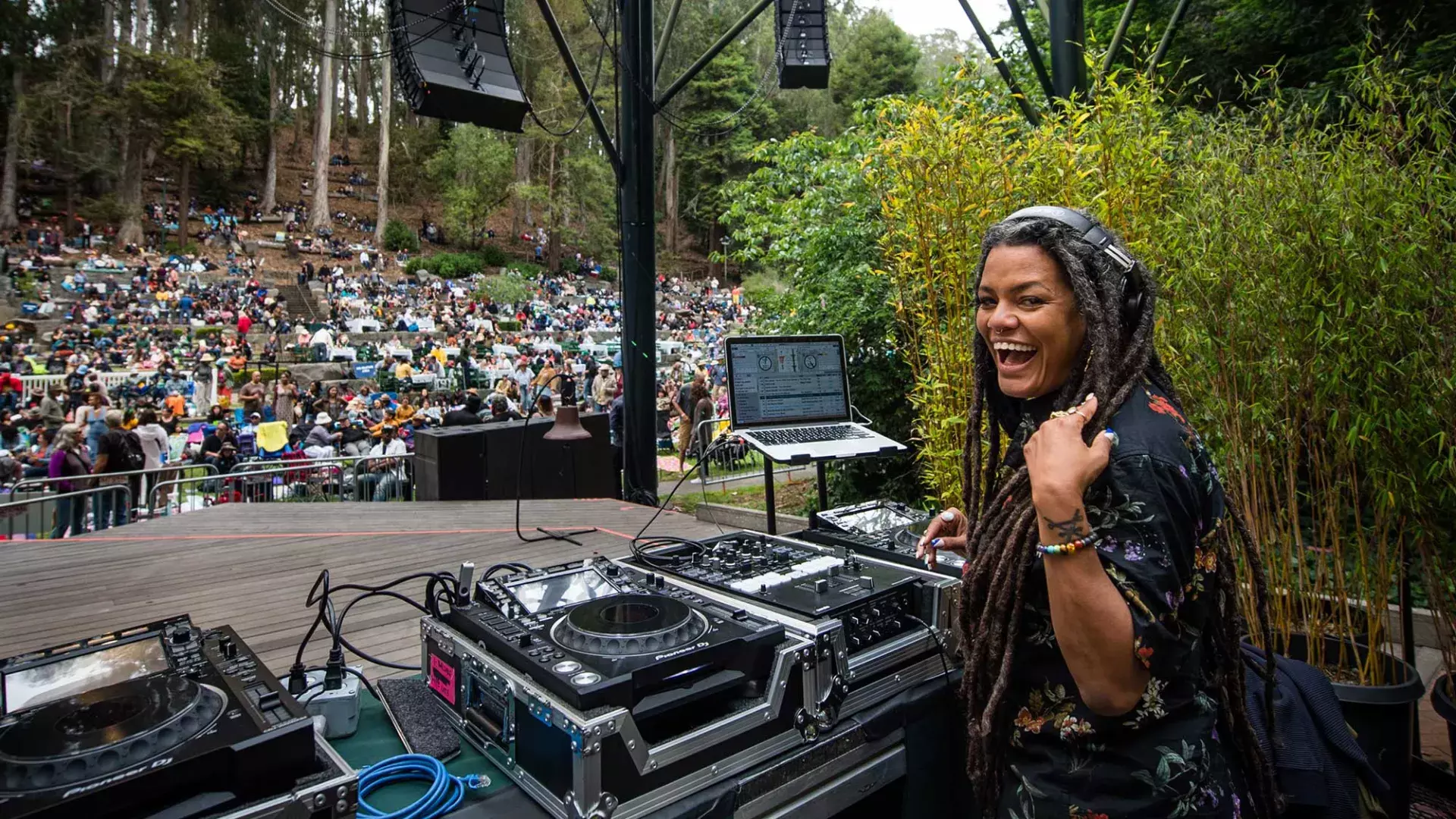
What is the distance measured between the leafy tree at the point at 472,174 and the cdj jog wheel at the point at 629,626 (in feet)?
120

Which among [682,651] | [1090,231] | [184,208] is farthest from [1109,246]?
[184,208]

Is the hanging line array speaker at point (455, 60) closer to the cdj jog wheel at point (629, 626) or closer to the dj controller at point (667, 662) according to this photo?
the dj controller at point (667, 662)

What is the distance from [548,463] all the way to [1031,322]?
6.78 m

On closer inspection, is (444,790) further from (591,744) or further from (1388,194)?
(1388,194)

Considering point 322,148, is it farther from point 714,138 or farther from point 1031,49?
point 1031,49

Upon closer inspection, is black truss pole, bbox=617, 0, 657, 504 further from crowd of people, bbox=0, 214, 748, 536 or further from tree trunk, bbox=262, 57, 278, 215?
tree trunk, bbox=262, 57, 278, 215

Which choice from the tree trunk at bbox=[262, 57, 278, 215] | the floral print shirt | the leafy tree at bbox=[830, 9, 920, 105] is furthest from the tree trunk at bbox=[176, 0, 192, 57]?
the floral print shirt

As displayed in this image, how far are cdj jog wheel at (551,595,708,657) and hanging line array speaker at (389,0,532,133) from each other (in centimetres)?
394

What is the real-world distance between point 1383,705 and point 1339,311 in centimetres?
104

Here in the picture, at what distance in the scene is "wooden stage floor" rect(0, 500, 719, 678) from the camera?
3.25 metres

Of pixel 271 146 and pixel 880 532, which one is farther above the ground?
pixel 271 146

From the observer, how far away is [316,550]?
4.74 metres

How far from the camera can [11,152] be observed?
26594mm

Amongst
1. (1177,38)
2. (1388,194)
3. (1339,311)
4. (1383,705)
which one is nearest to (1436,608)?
(1383,705)
